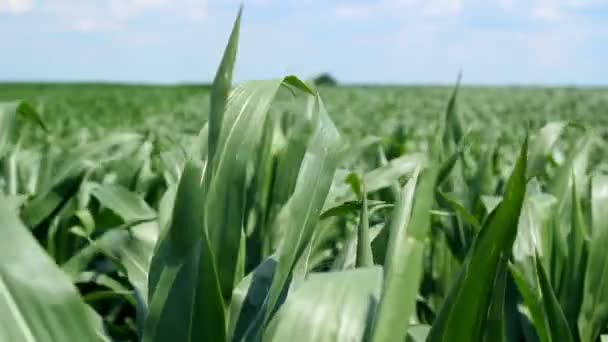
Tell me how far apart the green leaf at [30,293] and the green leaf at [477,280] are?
0.99 feet

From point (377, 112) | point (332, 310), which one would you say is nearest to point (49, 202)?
point (332, 310)

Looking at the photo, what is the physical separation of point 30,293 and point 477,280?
359mm

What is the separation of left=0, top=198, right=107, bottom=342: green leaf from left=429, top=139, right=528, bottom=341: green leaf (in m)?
0.30

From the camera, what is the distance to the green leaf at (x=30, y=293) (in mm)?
636

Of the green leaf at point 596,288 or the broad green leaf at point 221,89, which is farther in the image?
the green leaf at point 596,288

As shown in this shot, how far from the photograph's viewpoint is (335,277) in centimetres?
66

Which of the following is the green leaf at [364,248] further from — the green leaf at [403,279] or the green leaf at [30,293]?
the green leaf at [30,293]

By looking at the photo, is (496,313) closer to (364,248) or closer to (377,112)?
(364,248)

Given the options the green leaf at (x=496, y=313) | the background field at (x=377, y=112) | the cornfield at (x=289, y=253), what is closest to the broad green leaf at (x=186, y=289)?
the cornfield at (x=289, y=253)

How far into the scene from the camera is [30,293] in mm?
642

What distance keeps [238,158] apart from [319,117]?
0.72ft

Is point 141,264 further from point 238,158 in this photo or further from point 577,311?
point 577,311

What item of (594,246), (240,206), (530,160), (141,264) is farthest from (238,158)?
(530,160)

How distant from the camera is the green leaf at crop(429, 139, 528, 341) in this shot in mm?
631
